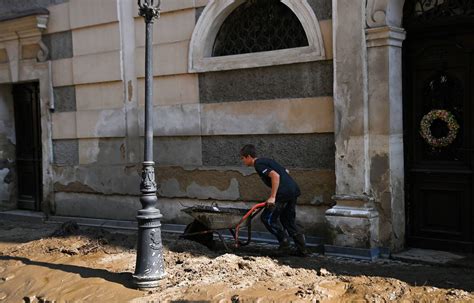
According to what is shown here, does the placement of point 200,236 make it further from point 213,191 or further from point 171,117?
point 171,117

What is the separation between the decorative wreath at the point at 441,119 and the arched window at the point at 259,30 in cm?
205

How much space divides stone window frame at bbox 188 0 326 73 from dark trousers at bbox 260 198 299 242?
2.10 meters

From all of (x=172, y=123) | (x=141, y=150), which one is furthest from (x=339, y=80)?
(x=141, y=150)

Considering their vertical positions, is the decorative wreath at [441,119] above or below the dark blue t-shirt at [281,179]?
above

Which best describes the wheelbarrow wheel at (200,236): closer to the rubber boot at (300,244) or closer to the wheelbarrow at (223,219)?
the wheelbarrow at (223,219)

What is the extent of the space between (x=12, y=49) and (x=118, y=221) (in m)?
4.40

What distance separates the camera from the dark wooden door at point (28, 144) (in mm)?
12336

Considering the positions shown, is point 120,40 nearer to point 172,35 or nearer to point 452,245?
point 172,35

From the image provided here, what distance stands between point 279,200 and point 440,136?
230 centimetres

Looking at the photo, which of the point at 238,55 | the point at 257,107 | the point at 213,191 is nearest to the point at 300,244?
the point at 213,191

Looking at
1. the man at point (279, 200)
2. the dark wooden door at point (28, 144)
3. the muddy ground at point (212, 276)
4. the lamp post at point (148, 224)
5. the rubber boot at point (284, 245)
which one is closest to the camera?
the muddy ground at point (212, 276)

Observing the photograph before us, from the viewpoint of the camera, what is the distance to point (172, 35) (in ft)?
32.2

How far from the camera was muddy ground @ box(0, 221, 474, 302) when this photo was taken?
19.5 ft

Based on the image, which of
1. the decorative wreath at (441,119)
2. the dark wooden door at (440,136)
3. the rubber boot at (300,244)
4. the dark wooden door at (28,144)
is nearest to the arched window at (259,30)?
the dark wooden door at (440,136)
